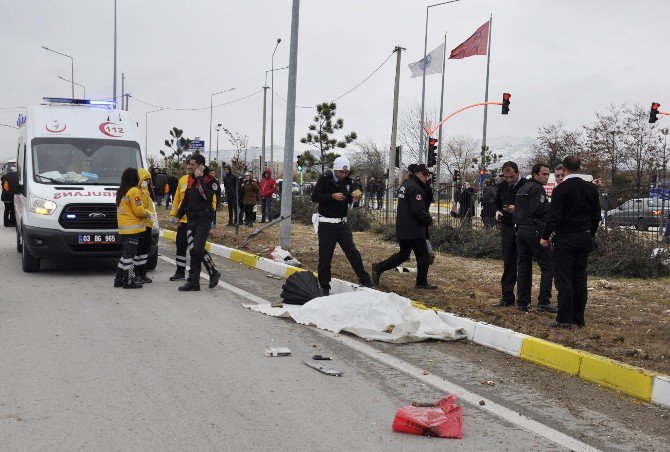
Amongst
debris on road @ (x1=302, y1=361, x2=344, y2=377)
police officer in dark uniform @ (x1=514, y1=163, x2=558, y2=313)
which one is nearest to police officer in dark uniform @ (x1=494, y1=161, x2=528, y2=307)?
police officer in dark uniform @ (x1=514, y1=163, x2=558, y2=313)

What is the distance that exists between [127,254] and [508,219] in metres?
5.29

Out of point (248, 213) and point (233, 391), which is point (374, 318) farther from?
point (248, 213)

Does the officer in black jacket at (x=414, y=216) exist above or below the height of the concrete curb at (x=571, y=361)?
above

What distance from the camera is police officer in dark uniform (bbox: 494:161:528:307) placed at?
898 centimetres

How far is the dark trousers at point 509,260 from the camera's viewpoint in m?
9.05

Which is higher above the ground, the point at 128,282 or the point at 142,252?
the point at 142,252

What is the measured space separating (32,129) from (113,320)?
18.1 ft

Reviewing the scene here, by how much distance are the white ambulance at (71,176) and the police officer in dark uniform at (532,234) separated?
19.5 feet

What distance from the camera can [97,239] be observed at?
11180mm

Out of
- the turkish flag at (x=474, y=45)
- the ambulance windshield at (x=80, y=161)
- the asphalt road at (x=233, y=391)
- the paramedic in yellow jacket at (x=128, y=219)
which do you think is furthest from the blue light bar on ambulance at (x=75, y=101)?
the turkish flag at (x=474, y=45)

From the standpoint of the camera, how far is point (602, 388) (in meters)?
5.98

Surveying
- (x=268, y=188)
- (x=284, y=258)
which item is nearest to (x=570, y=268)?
(x=284, y=258)

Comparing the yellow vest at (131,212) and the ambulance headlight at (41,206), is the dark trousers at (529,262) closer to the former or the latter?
the yellow vest at (131,212)

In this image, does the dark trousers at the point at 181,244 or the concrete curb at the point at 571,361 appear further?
the dark trousers at the point at 181,244
